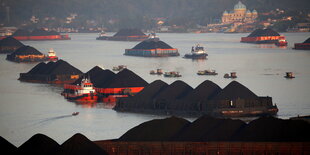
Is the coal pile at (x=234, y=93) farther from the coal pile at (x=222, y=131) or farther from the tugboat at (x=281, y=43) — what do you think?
the tugboat at (x=281, y=43)

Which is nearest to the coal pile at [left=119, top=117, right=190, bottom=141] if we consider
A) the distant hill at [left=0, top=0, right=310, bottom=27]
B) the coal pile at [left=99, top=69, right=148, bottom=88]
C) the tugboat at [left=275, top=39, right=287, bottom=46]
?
the coal pile at [left=99, top=69, right=148, bottom=88]

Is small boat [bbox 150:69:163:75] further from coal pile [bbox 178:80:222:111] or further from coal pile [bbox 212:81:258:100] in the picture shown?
coal pile [bbox 212:81:258:100]

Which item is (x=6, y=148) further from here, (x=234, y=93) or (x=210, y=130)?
(x=234, y=93)

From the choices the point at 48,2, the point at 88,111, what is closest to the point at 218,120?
the point at 88,111

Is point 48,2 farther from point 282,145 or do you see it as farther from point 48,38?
point 282,145

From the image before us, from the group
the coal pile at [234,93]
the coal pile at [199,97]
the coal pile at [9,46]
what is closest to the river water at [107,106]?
the coal pile at [234,93]

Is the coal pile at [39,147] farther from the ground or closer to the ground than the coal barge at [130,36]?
closer to the ground

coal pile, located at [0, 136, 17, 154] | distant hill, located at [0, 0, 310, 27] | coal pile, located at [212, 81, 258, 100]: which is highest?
distant hill, located at [0, 0, 310, 27]
